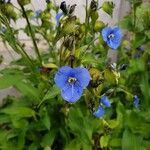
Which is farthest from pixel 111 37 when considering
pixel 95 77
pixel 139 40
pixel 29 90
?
pixel 95 77

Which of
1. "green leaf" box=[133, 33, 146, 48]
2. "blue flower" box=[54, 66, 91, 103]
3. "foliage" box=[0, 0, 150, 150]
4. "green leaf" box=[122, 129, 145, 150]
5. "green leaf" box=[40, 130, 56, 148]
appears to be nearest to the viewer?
"blue flower" box=[54, 66, 91, 103]

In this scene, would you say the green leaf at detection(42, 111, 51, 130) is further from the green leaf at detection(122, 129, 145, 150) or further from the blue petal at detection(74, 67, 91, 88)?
the blue petal at detection(74, 67, 91, 88)

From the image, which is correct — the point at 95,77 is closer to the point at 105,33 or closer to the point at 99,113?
the point at 99,113

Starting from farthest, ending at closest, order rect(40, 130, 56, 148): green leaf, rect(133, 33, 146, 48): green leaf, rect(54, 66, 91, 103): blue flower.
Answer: rect(133, 33, 146, 48): green leaf < rect(40, 130, 56, 148): green leaf < rect(54, 66, 91, 103): blue flower

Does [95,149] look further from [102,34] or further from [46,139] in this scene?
[102,34]

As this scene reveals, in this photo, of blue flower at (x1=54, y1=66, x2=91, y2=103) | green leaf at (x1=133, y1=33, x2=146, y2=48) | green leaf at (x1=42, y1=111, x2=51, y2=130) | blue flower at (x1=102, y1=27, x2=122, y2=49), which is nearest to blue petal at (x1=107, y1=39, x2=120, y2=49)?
blue flower at (x1=102, y1=27, x2=122, y2=49)

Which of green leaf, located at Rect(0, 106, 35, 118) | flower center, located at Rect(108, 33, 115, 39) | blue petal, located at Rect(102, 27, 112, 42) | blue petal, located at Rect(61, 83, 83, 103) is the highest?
blue petal, located at Rect(61, 83, 83, 103)

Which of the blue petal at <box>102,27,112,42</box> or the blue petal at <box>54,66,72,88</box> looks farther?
the blue petal at <box>102,27,112,42</box>
